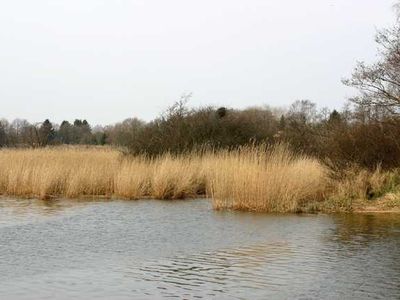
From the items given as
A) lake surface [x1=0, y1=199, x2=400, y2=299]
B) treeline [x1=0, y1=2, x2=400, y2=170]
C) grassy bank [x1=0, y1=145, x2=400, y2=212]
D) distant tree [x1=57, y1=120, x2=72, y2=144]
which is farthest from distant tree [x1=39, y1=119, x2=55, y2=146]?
lake surface [x1=0, y1=199, x2=400, y2=299]

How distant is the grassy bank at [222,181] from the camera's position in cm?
1317

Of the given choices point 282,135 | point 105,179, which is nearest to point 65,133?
point 282,135

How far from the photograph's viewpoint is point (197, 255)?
8.00 m

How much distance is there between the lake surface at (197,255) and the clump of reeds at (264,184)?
67 centimetres

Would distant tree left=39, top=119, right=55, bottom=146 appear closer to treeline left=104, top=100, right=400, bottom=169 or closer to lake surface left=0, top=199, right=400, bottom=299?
treeline left=104, top=100, right=400, bottom=169

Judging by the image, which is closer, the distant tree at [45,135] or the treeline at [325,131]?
the treeline at [325,131]

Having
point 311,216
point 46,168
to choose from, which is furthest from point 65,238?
point 46,168

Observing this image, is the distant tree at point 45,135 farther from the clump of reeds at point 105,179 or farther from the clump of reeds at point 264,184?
the clump of reeds at point 264,184

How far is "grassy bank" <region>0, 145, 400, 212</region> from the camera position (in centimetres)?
1317

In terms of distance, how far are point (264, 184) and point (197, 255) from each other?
210 inches

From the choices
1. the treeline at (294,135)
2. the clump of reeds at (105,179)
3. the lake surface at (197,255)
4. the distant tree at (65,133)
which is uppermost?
the distant tree at (65,133)

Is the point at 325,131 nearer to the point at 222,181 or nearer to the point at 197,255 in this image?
the point at 222,181

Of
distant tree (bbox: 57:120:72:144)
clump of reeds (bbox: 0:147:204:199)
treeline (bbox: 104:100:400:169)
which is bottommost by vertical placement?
clump of reeds (bbox: 0:147:204:199)

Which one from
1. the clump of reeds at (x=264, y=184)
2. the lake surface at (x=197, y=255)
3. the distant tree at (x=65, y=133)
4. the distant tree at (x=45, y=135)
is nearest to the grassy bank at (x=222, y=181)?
the clump of reeds at (x=264, y=184)
